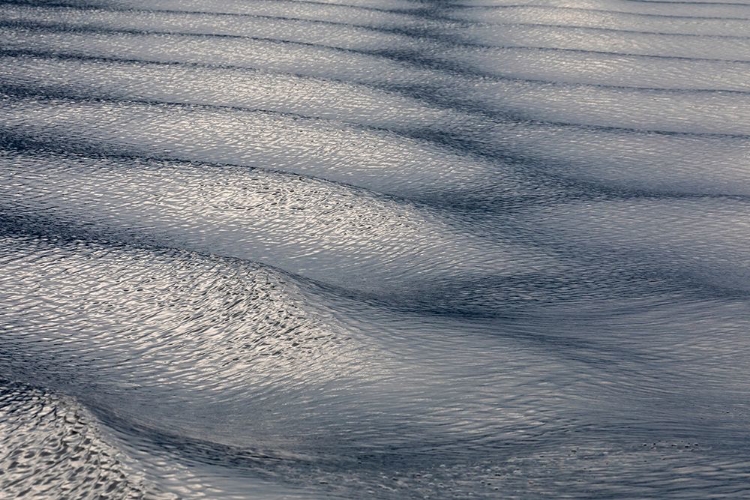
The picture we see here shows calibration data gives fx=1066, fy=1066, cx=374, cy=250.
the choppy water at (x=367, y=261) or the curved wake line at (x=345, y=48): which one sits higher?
the curved wake line at (x=345, y=48)

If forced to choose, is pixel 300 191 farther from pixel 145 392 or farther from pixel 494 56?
pixel 494 56

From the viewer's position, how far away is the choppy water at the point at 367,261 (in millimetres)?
658

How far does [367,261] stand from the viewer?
1.05 metres

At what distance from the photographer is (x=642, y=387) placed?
0.78 metres

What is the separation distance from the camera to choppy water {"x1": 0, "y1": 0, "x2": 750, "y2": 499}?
66 centimetres

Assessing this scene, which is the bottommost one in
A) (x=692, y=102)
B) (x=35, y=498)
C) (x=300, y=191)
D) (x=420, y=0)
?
(x=35, y=498)

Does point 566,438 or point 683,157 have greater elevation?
point 683,157

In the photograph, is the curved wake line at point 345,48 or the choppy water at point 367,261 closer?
the choppy water at point 367,261

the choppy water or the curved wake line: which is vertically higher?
the curved wake line

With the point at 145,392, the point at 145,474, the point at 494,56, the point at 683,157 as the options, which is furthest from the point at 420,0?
the point at 145,474

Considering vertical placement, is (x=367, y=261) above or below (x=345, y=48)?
below

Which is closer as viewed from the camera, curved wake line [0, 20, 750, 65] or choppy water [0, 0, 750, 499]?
choppy water [0, 0, 750, 499]

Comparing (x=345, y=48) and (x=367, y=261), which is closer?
(x=367, y=261)

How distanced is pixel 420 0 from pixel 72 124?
1139 mm
